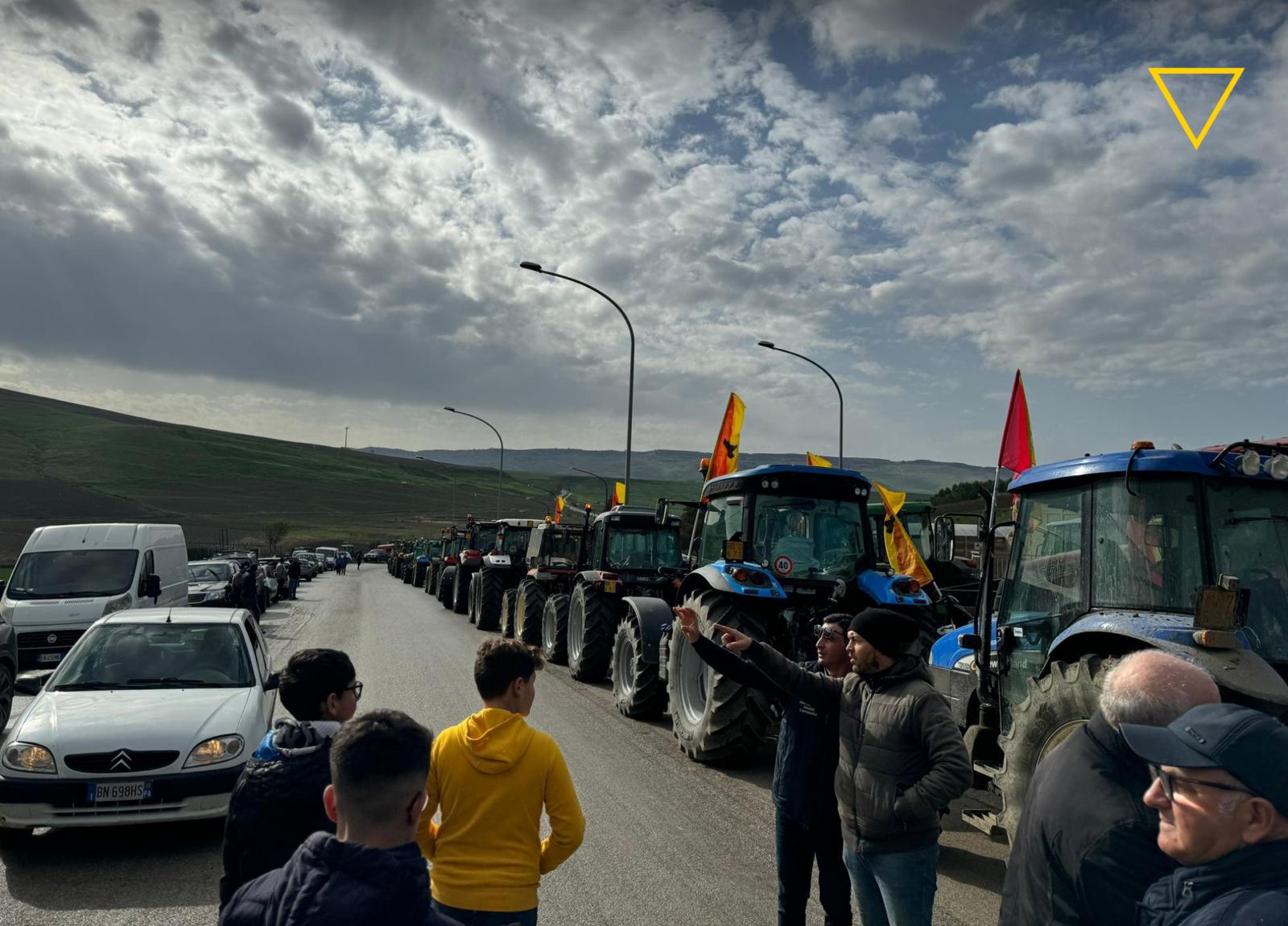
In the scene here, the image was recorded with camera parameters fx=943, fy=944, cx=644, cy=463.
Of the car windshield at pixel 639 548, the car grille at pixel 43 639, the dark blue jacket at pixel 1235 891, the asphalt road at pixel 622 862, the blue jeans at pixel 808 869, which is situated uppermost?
the car windshield at pixel 639 548

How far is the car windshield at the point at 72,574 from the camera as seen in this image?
13562mm

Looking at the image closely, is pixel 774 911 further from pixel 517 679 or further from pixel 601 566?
pixel 601 566

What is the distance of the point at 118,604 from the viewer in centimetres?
1359

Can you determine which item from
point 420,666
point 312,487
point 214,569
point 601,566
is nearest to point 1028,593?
point 601,566

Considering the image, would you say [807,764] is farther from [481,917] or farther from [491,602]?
[491,602]

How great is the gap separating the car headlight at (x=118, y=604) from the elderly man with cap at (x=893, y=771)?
12.7m

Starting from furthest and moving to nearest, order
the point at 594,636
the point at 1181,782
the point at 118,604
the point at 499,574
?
the point at 499,574 < the point at 118,604 < the point at 594,636 < the point at 1181,782

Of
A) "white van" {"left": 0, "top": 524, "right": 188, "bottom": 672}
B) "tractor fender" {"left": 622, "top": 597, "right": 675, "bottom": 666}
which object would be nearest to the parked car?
"white van" {"left": 0, "top": 524, "right": 188, "bottom": 672}

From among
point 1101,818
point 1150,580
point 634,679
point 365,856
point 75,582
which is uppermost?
point 1150,580

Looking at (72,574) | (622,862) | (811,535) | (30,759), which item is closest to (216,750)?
(30,759)

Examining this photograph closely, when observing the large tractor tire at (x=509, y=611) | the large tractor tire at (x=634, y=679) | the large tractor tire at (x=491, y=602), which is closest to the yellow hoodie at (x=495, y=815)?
the large tractor tire at (x=634, y=679)

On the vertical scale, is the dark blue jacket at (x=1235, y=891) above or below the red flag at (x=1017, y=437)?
below

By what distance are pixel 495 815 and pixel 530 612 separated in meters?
14.1

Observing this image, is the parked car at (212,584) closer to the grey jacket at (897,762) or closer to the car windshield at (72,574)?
the car windshield at (72,574)
